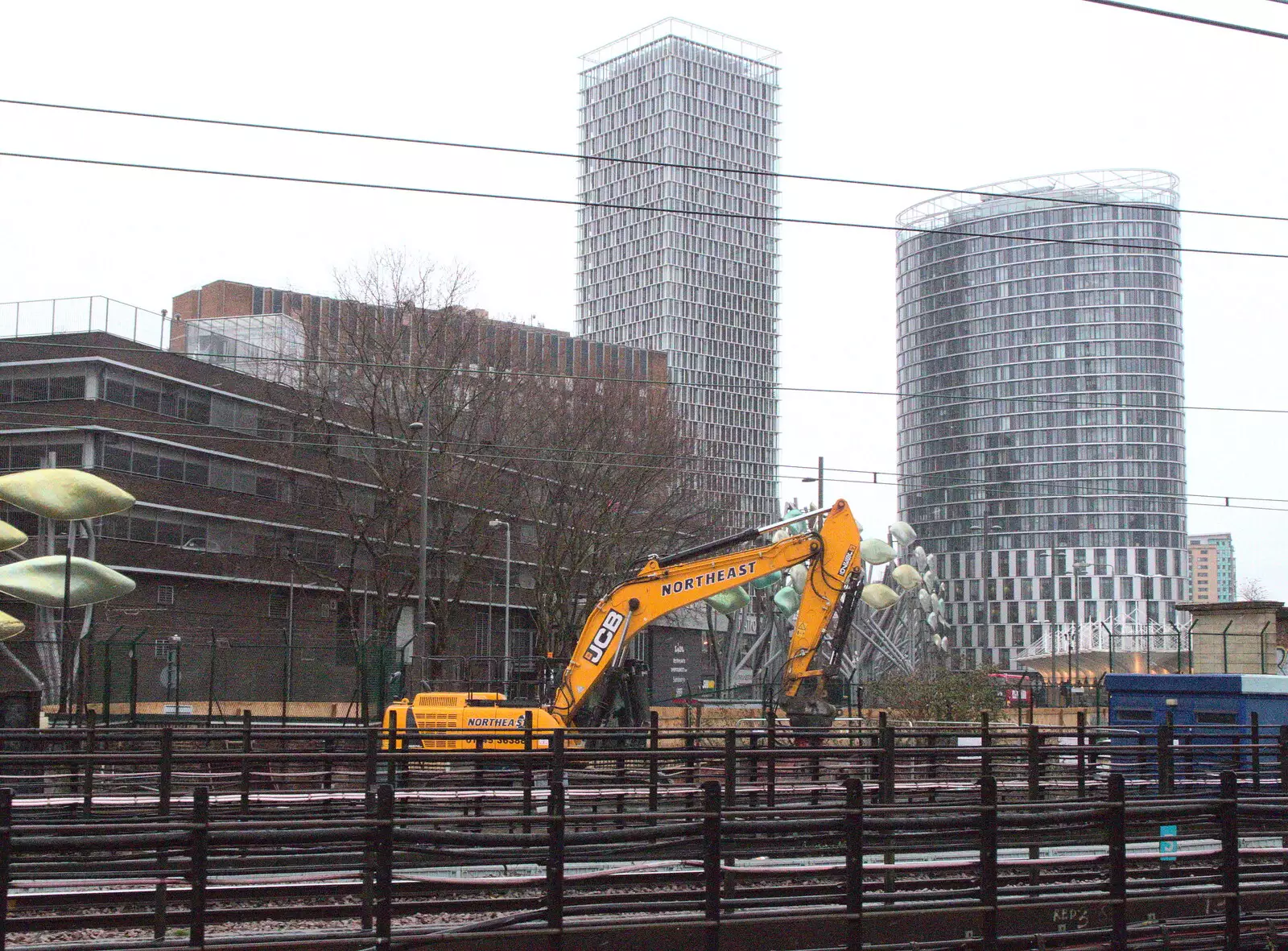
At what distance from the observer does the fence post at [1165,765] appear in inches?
620

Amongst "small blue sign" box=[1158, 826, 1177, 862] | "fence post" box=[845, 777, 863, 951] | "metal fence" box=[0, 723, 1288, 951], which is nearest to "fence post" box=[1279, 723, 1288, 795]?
"metal fence" box=[0, 723, 1288, 951]

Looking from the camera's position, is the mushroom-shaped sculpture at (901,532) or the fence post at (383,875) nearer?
the fence post at (383,875)

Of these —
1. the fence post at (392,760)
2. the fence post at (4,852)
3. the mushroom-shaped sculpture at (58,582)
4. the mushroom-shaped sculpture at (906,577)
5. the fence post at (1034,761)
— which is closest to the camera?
the fence post at (4,852)

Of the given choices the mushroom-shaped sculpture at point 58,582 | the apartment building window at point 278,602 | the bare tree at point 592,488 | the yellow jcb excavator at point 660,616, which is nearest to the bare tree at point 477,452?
the bare tree at point 592,488

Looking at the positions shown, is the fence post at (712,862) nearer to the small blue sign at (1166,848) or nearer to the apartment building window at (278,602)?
the small blue sign at (1166,848)

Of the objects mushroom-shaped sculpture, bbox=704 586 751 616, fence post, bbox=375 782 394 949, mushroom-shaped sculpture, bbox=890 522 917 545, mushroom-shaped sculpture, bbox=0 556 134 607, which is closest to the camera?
fence post, bbox=375 782 394 949

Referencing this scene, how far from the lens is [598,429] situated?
5172 cm

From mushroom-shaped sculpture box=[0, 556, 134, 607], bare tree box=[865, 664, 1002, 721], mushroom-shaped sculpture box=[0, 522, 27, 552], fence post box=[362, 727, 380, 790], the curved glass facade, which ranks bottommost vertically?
bare tree box=[865, 664, 1002, 721]

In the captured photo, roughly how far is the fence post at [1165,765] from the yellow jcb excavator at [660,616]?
855 cm

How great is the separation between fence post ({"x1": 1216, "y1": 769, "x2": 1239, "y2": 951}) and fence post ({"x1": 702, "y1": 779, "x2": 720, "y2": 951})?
11.7 ft

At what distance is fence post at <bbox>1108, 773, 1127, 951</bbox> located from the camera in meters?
8.93

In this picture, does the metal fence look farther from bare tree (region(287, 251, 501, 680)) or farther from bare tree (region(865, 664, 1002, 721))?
bare tree (region(287, 251, 501, 680))

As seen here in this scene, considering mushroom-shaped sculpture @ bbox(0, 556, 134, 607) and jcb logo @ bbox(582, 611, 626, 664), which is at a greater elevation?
mushroom-shaped sculpture @ bbox(0, 556, 134, 607)

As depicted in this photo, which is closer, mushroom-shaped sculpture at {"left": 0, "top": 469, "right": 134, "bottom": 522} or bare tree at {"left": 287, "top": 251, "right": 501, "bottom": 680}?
mushroom-shaped sculpture at {"left": 0, "top": 469, "right": 134, "bottom": 522}
